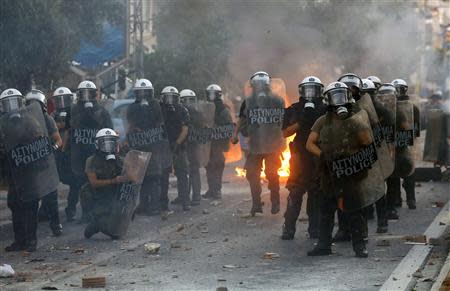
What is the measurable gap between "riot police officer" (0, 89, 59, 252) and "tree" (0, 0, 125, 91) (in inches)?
250

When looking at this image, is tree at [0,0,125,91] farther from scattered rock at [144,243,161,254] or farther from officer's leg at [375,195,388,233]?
officer's leg at [375,195,388,233]

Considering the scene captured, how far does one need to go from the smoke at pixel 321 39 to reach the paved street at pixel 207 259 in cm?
1305

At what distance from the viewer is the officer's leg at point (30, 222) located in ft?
33.9

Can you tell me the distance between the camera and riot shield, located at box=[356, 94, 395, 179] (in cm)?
956

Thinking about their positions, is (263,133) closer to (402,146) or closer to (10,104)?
(402,146)

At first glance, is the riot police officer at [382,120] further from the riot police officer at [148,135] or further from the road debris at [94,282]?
the road debris at [94,282]

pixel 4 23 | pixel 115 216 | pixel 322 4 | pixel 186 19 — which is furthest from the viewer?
pixel 322 4

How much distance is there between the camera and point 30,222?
34.0ft

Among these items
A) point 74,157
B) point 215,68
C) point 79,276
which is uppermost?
point 215,68

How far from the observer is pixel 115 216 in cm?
1091

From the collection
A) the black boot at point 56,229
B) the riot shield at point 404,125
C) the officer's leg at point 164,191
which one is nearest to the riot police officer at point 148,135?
the officer's leg at point 164,191

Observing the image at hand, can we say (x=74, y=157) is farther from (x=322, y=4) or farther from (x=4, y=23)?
(x=322, y=4)

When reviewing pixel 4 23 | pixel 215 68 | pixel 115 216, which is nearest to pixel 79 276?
pixel 115 216

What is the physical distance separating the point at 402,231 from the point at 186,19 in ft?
42.8
